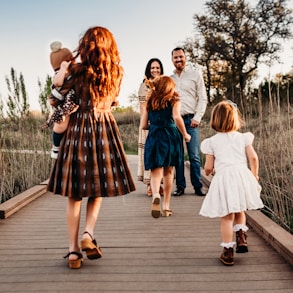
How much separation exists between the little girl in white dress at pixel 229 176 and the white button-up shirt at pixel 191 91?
2.59 metres

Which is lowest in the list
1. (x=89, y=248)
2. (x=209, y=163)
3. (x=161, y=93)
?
(x=89, y=248)

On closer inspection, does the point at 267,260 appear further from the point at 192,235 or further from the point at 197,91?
the point at 197,91

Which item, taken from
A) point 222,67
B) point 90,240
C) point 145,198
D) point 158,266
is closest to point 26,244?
point 90,240

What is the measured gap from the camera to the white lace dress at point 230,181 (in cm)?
312

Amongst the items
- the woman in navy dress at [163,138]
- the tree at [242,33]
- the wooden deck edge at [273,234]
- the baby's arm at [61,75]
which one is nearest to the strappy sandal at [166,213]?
the woman in navy dress at [163,138]

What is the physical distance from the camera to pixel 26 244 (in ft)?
12.1

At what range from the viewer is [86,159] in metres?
3.04

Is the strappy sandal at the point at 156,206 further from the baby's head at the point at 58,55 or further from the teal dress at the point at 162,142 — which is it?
the baby's head at the point at 58,55

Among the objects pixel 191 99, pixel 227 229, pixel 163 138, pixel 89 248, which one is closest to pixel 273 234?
pixel 227 229

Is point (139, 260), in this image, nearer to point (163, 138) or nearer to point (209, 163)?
point (209, 163)

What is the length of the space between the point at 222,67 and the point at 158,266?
29326mm

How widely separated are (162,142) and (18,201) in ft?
5.41

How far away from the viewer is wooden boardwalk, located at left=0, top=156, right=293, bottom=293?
2.73 meters

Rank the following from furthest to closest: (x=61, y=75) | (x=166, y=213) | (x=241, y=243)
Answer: (x=166, y=213), (x=241, y=243), (x=61, y=75)
